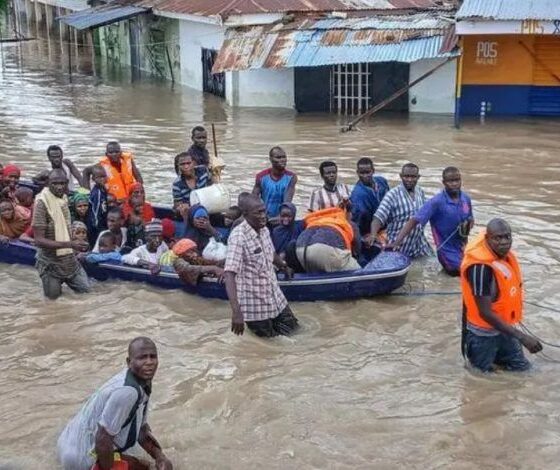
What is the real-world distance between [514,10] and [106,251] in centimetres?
1225

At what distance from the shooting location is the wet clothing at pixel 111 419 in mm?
4715

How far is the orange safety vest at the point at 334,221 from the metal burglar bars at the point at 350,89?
43.6 ft

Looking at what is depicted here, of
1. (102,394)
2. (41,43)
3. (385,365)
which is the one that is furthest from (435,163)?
(41,43)

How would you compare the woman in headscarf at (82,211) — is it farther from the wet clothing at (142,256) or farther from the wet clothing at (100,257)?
the wet clothing at (142,256)

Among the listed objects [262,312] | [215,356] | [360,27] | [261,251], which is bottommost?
[215,356]

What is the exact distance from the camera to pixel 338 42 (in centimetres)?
2006

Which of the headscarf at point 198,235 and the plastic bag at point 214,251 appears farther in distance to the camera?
the headscarf at point 198,235

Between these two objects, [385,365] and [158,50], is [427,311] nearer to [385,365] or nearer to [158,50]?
[385,365]

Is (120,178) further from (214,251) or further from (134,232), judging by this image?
(214,251)

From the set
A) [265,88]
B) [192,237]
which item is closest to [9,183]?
[192,237]

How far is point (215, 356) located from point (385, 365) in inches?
59.6

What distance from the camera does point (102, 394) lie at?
4832 mm

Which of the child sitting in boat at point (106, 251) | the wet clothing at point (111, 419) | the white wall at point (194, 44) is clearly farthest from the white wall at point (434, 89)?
the wet clothing at point (111, 419)

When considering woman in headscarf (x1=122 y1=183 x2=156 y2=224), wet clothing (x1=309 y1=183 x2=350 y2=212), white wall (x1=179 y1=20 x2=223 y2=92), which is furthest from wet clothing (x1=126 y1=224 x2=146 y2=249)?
white wall (x1=179 y1=20 x2=223 y2=92)
